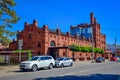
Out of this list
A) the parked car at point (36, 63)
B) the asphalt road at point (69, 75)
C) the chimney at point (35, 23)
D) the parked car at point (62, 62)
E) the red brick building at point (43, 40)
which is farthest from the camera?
the chimney at point (35, 23)

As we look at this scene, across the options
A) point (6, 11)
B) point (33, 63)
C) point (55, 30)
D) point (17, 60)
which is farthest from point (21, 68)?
point (55, 30)

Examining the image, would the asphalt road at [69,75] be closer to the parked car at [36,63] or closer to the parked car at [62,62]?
the parked car at [36,63]

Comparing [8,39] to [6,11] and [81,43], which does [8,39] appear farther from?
[81,43]

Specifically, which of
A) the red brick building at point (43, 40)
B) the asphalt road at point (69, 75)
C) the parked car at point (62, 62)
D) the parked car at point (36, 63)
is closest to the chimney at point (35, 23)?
the red brick building at point (43, 40)

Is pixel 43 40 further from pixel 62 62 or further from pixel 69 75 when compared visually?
pixel 69 75

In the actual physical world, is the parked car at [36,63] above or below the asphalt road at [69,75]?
above

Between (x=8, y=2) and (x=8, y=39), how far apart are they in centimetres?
408

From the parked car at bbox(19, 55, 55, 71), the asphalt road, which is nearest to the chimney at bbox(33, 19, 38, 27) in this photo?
the parked car at bbox(19, 55, 55, 71)

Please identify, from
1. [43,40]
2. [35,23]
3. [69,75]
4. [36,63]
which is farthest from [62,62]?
[35,23]

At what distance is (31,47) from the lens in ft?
226

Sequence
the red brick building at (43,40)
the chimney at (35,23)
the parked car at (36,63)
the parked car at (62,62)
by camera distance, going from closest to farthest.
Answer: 1. the parked car at (36,63)
2. the parked car at (62,62)
3. the red brick building at (43,40)
4. the chimney at (35,23)

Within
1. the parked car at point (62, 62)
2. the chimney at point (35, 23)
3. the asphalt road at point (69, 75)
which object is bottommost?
the asphalt road at point (69, 75)

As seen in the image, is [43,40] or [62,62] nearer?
[62,62]

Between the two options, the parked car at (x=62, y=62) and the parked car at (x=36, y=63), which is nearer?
the parked car at (x=36, y=63)
